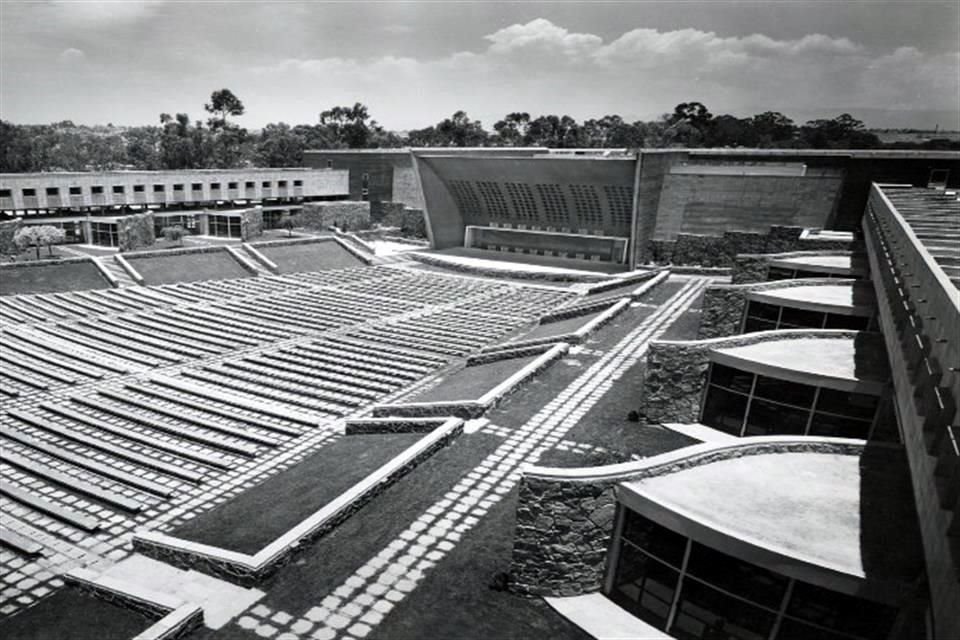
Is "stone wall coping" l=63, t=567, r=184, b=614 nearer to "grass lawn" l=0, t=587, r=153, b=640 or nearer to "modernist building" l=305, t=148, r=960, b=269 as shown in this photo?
"grass lawn" l=0, t=587, r=153, b=640

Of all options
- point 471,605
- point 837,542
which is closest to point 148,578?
point 471,605

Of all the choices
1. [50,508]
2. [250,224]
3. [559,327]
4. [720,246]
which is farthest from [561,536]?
[250,224]

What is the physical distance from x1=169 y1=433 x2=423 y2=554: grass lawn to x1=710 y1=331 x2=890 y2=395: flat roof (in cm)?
995

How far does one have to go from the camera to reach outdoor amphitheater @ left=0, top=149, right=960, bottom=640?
30.6 feet

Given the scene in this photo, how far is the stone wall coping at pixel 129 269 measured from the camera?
38.0m

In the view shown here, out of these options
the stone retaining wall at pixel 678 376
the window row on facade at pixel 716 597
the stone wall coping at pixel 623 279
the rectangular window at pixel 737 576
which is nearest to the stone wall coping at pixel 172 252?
the stone wall coping at pixel 623 279

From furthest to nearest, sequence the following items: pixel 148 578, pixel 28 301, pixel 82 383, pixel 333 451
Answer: pixel 28 301 → pixel 82 383 → pixel 333 451 → pixel 148 578

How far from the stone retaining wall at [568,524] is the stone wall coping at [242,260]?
3721 cm

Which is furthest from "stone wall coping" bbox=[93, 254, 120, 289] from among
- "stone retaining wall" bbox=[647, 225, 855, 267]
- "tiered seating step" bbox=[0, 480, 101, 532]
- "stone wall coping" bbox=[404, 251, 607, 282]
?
"stone retaining wall" bbox=[647, 225, 855, 267]

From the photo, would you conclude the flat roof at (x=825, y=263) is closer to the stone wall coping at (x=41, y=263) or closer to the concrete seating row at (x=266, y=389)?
the concrete seating row at (x=266, y=389)

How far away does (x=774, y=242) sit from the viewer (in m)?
39.2

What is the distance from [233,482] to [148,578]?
15.7 ft

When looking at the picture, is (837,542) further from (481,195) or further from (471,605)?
(481,195)

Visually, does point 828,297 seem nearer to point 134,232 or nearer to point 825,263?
point 825,263
